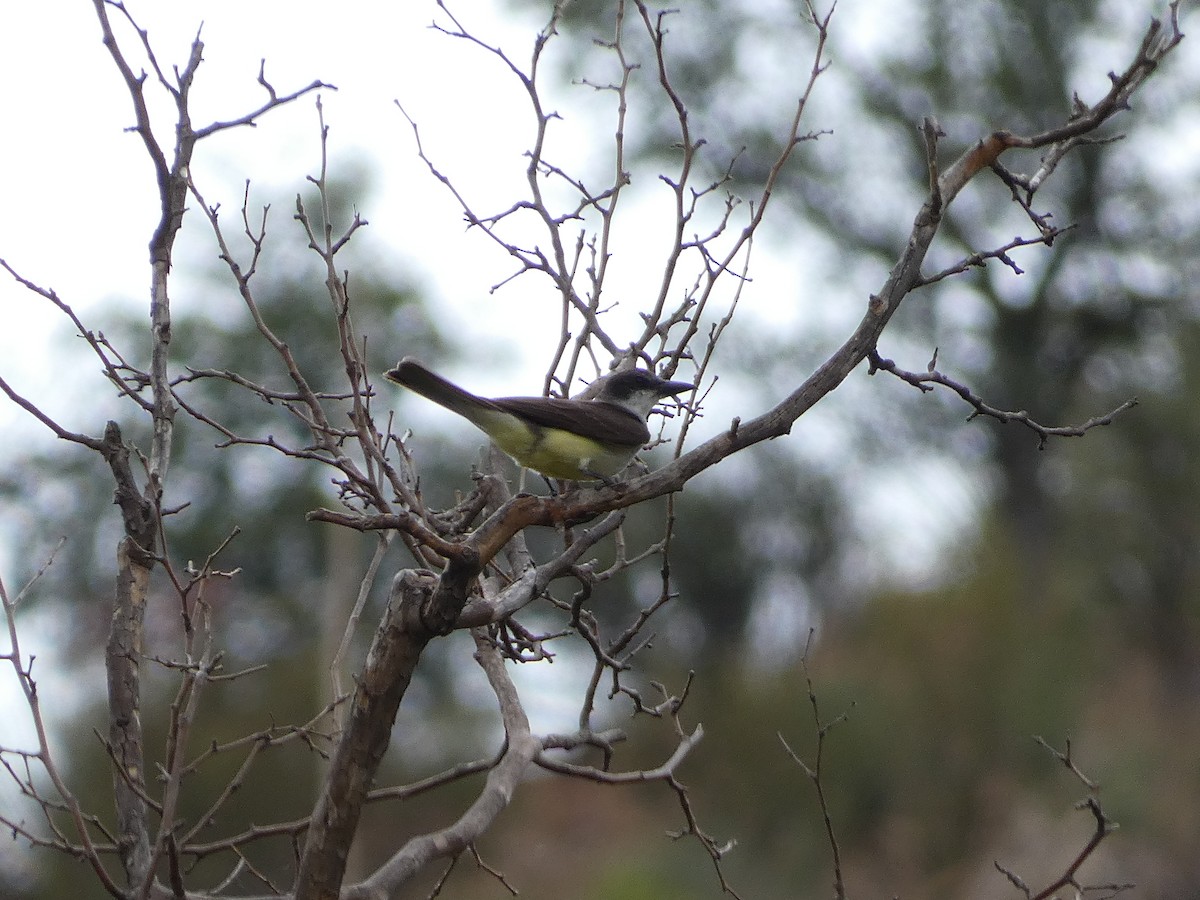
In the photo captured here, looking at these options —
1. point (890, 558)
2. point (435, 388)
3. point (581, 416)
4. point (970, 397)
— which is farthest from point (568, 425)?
point (890, 558)

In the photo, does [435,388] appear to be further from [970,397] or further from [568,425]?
[970,397]

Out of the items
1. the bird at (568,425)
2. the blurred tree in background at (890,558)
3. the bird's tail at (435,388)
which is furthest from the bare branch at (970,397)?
the blurred tree in background at (890,558)

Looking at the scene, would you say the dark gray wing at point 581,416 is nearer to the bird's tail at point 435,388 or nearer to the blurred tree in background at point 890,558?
the bird's tail at point 435,388

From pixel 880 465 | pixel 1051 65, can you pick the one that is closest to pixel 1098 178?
pixel 1051 65

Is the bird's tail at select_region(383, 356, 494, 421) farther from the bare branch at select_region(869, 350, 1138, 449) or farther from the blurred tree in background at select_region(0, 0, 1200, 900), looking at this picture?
the blurred tree in background at select_region(0, 0, 1200, 900)

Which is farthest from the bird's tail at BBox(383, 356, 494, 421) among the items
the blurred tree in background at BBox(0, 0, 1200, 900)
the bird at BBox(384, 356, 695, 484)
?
the blurred tree in background at BBox(0, 0, 1200, 900)

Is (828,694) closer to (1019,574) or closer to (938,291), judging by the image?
(1019,574)

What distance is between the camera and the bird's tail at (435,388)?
14.5 ft

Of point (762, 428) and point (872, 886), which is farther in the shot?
point (872, 886)

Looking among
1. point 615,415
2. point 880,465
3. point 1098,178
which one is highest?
point 1098,178

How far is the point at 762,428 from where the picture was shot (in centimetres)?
348

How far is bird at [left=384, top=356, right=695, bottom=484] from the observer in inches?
194

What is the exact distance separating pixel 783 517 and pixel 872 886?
15281 mm

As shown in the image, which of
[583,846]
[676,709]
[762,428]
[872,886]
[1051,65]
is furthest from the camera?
[1051,65]
